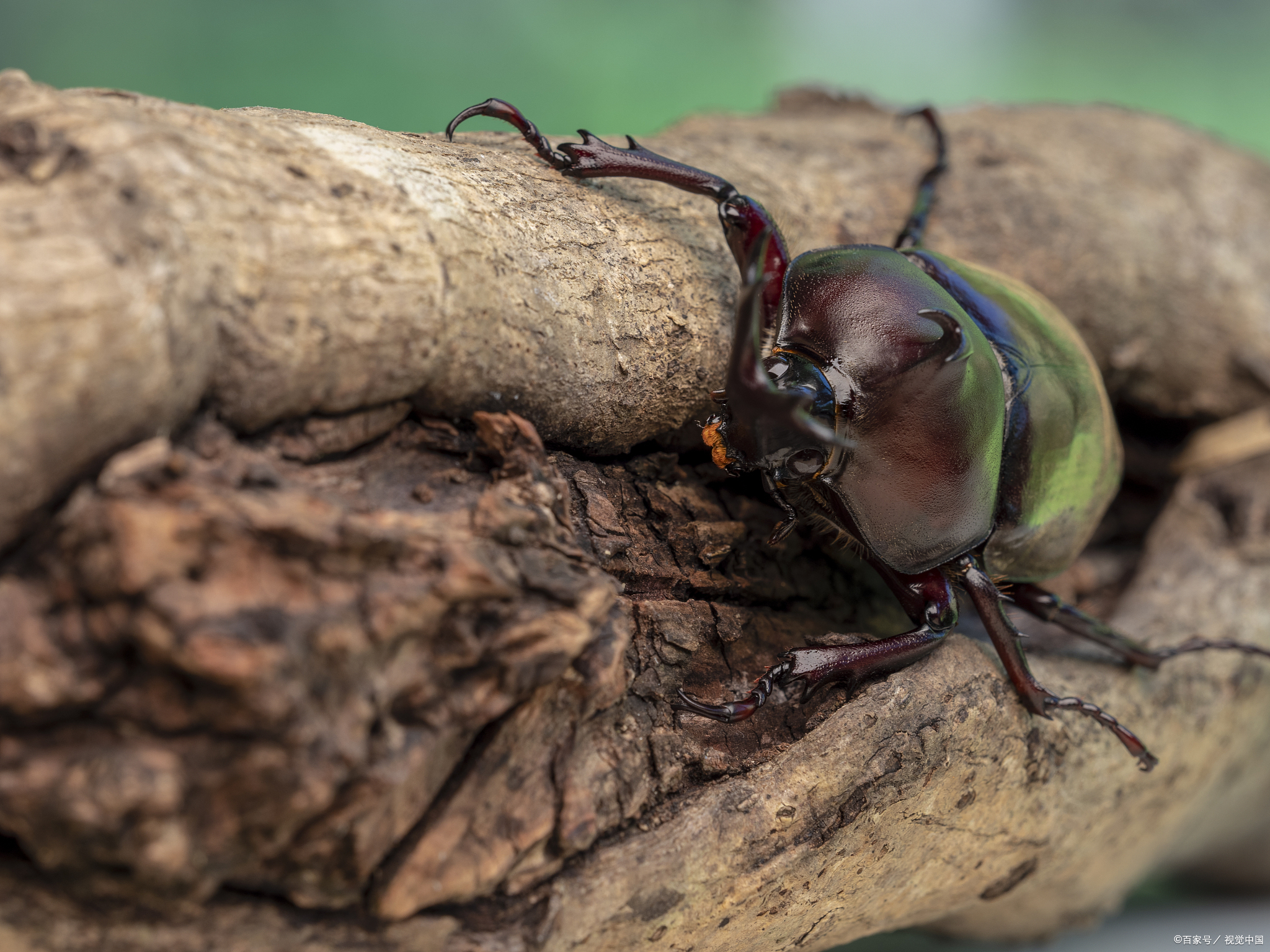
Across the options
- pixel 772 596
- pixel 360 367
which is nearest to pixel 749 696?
pixel 772 596

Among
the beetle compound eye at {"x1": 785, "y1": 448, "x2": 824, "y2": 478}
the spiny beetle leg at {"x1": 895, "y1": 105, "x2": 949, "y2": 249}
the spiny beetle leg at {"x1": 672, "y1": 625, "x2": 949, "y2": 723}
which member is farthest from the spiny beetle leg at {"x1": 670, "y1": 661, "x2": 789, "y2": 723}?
the spiny beetle leg at {"x1": 895, "y1": 105, "x2": 949, "y2": 249}

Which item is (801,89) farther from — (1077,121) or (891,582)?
(891,582)

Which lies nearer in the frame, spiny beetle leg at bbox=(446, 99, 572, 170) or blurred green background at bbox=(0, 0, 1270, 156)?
spiny beetle leg at bbox=(446, 99, 572, 170)

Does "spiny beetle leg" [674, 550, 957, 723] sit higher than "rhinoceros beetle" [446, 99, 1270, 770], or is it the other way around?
"rhinoceros beetle" [446, 99, 1270, 770]

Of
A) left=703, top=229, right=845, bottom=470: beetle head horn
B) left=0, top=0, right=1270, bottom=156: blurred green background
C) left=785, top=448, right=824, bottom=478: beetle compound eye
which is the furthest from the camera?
left=0, top=0, right=1270, bottom=156: blurred green background

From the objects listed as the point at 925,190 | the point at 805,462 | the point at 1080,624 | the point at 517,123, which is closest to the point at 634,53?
the point at 925,190

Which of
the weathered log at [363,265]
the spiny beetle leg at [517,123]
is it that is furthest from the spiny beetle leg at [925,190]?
the spiny beetle leg at [517,123]

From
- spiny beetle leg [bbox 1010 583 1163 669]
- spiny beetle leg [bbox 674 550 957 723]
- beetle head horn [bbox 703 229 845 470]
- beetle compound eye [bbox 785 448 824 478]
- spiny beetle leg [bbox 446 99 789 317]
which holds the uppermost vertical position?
spiny beetle leg [bbox 446 99 789 317]

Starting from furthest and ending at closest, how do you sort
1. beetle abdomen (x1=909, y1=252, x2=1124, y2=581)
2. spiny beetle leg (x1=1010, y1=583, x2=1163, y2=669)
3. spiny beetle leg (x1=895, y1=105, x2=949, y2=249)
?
spiny beetle leg (x1=895, y1=105, x2=949, y2=249) < spiny beetle leg (x1=1010, y1=583, x2=1163, y2=669) < beetle abdomen (x1=909, y1=252, x2=1124, y2=581)

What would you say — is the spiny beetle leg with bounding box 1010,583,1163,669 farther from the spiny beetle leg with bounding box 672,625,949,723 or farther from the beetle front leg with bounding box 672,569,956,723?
the spiny beetle leg with bounding box 672,625,949,723
